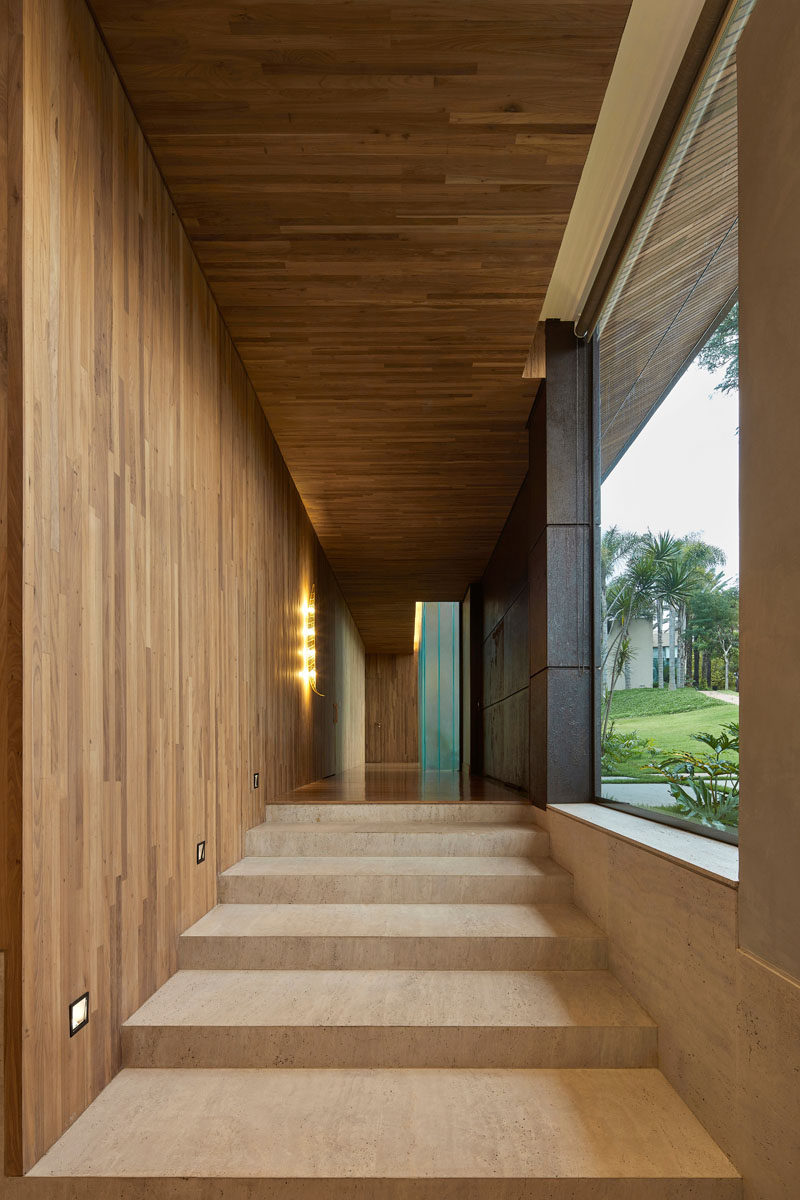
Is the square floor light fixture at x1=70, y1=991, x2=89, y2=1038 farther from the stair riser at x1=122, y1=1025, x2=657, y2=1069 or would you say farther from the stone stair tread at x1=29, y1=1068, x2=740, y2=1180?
the stair riser at x1=122, y1=1025, x2=657, y2=1069

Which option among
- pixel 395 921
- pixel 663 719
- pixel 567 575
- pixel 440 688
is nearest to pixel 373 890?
pixel 395 921

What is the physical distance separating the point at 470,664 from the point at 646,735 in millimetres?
8022

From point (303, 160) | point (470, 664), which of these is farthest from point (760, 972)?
point (470, 664)

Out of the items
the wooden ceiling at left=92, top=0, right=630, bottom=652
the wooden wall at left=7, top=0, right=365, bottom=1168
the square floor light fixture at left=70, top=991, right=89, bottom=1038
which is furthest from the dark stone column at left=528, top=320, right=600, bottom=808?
the square floor light fixture at left=70, top=991, right=89, bottom=1038

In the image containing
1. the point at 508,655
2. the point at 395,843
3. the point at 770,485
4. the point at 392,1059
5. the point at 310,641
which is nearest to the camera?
the point at 770,485

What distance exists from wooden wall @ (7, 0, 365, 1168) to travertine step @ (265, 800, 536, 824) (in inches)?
32.0

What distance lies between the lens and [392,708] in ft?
61.0

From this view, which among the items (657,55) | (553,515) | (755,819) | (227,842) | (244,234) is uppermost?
(657,55)

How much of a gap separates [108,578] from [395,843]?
2.52m

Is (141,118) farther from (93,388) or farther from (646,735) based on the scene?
(646,735)

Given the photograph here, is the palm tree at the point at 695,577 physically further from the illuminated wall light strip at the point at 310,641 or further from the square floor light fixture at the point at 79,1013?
the illuminated wall light strip at the point at 310,641

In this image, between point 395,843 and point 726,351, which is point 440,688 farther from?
point 726,351

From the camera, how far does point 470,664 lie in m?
11.5

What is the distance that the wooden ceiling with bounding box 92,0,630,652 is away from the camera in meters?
2.61
